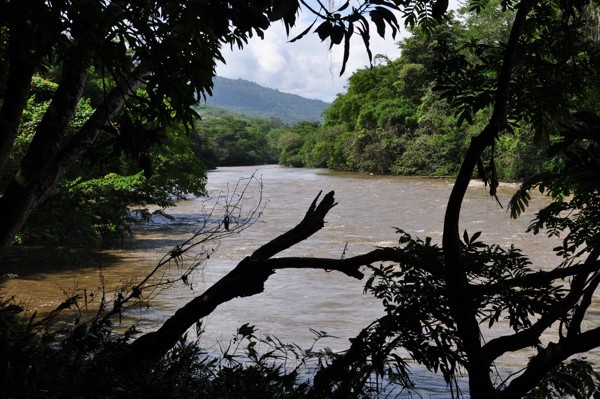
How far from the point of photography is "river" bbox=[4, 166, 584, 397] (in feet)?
30.4

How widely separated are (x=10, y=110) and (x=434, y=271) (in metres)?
1.98

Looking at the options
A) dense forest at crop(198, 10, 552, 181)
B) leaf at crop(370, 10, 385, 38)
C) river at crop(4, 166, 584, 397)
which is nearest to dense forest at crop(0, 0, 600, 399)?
leaf at crop(370, 10, 385, 38)

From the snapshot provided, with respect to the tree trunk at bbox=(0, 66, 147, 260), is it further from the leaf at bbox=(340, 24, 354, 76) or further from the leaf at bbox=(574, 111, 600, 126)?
the leaf at bbox=(574, 111, 600, 126)

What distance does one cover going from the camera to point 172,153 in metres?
18.7

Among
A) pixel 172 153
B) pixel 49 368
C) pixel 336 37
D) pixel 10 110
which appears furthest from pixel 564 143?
pixel 172 153

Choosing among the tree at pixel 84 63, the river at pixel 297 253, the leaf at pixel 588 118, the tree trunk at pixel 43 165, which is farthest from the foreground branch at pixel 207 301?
the leaf at pixel 588 118

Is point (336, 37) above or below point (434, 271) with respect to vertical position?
above

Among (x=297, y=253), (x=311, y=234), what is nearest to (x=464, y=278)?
(x=311, y=234)

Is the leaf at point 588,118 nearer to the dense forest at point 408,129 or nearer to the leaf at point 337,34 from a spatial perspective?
the leaf at point 337,34

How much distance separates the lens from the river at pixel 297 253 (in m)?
9.27

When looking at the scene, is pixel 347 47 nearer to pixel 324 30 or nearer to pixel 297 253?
pixel 324 30

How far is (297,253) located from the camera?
14828 millimetres

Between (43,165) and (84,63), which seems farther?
(43,165)

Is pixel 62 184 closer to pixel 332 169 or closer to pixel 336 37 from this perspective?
pixel 336 37
